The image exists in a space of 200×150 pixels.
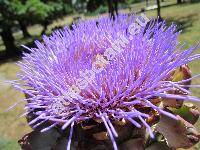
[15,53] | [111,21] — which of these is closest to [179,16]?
[15,53]

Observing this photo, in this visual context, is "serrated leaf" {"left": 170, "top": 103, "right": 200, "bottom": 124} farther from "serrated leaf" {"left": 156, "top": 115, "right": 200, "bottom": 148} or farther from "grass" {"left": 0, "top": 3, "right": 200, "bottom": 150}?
"grass" {"left": 0, "top": 3, "right": 200, "bottom": 150}

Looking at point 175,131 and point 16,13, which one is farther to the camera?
point 16,13

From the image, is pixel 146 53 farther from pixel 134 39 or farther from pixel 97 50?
pixel 97 50

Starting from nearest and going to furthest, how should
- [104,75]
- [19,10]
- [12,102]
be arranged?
1. [104,75]
2. [12,102]
3. [19,10]

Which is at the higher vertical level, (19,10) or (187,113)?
(187,113)

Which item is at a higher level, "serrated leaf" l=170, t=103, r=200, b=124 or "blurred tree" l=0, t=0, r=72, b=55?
"serrated leaf" l=170, t=103, r=200, b=124

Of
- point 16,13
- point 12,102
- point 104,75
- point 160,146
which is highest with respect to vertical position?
point 104,75

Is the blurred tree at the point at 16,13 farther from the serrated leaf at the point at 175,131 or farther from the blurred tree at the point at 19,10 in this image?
the serrated leaf at the point at 175,131

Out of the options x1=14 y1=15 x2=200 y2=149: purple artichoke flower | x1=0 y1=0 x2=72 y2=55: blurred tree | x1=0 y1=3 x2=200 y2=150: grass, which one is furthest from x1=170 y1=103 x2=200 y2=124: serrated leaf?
x1=0 y1=0 x2=72 y2=55: blurred tree

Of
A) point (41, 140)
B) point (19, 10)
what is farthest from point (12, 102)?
point (41, 140)

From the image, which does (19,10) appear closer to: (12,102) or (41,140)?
(12,102)
